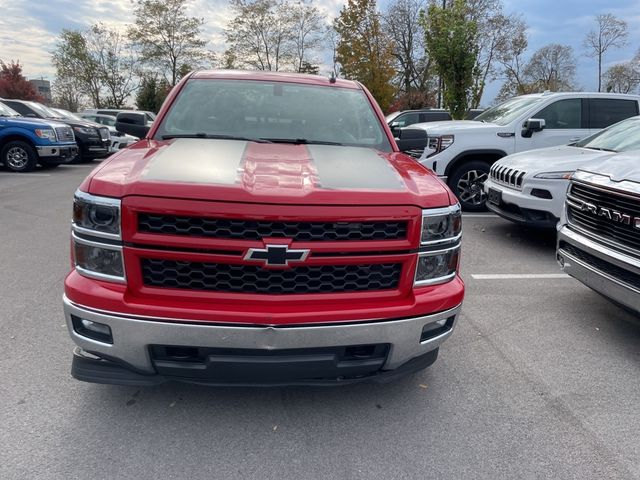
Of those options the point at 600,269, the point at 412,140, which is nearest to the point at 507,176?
the point at 412,140

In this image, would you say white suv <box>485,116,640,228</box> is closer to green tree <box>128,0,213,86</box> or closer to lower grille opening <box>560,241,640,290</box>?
lower grille opening <box>560,241,640,290</box>

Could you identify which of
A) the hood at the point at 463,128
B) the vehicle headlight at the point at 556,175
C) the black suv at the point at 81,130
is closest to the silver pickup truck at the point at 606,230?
the vehicle headlight at the point at 556,175

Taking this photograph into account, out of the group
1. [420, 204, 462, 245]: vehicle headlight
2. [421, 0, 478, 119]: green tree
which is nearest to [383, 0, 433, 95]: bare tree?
[421, 0, 478, 119]: green tree

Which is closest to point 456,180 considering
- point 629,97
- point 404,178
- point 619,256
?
point 629,97

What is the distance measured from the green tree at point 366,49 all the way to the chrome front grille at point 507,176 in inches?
1077

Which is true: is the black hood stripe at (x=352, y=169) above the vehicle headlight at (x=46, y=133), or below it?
below

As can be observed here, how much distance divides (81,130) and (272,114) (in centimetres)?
1305

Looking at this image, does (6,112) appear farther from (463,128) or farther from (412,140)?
(412,140)

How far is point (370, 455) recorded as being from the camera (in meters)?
2.39

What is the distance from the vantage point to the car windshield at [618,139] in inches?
207

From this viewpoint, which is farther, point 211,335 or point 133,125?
point 133,125

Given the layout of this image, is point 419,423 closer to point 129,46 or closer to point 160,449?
point 160,449

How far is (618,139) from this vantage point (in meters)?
5.57

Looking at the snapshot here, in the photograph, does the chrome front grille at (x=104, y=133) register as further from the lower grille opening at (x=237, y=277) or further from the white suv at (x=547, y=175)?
the lower grille opening at (x=237, y=277)
